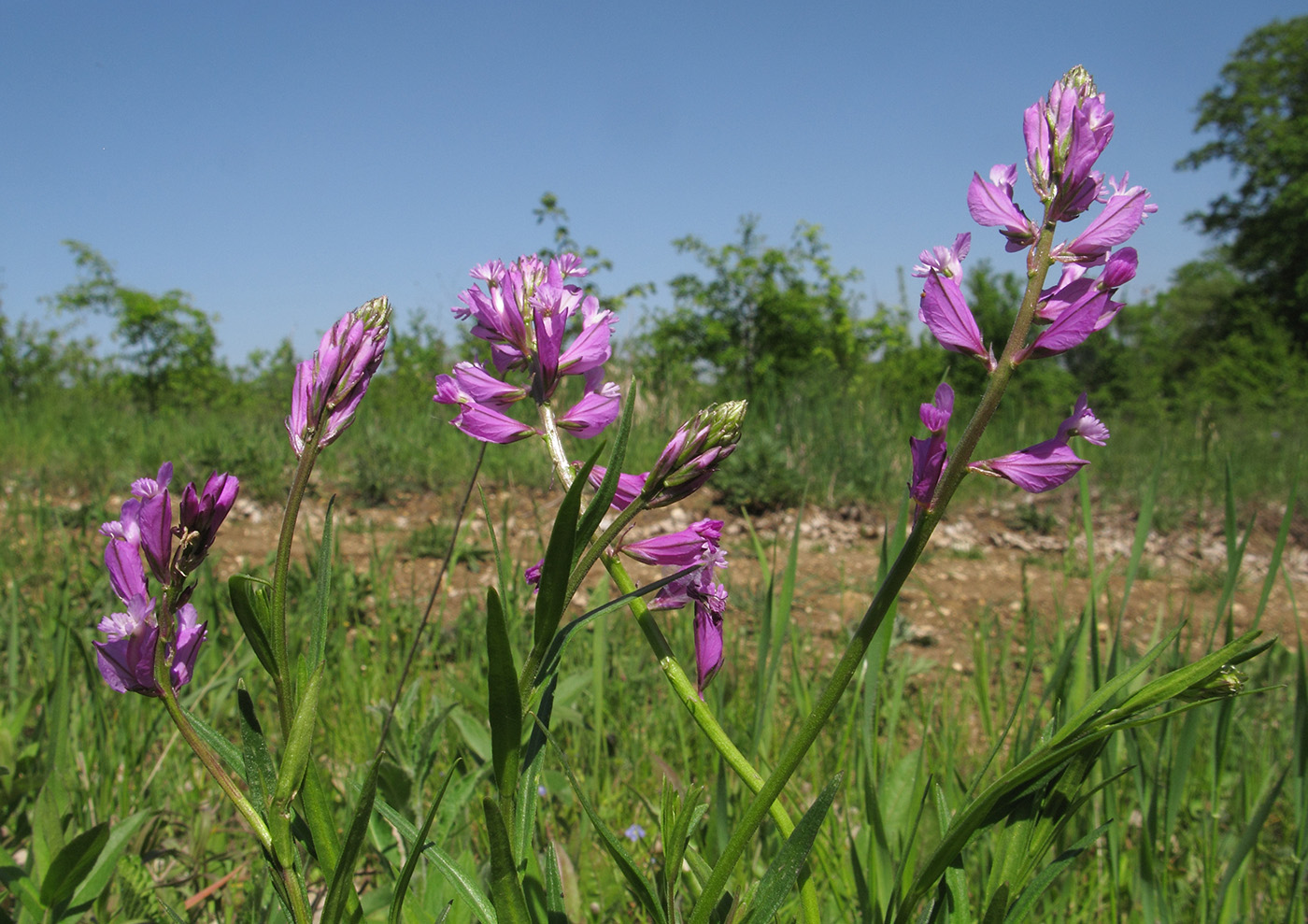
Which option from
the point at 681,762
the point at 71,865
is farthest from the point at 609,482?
the point at 681,762

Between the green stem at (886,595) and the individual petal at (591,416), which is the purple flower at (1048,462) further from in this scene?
the individual petal at (591,416)

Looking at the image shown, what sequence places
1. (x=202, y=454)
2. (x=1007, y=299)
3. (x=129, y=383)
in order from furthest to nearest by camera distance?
(x=1007, y=299), (x=129, y=383), (x=202, y=454)

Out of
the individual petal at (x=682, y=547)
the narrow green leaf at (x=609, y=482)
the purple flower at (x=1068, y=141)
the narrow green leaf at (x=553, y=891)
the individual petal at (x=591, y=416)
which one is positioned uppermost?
the purple flower at (x=1068, y=141)

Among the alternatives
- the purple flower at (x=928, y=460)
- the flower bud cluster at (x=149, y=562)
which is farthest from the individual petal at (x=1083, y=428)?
the flower bud cluster at (x=149, y=562)

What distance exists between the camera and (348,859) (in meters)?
0.62

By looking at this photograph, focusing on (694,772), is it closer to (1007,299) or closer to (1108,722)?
(1108,722)

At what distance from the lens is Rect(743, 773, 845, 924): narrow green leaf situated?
62 centimetres

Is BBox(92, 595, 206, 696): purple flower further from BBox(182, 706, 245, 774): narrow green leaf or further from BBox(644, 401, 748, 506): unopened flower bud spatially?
BBox(644, 401, 748, 506): unopened flower bud

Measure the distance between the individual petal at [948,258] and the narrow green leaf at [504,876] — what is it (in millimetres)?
545

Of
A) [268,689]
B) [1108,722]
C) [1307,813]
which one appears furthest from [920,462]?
[268,689]

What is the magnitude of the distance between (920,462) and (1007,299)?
2315cm

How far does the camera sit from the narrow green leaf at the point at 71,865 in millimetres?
958

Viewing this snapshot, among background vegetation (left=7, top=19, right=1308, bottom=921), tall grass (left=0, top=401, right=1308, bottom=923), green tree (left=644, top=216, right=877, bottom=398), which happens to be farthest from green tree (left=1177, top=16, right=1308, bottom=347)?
tall grass (left=0, top=401, right=1308, bottom=923)

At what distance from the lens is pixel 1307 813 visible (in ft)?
4.06
